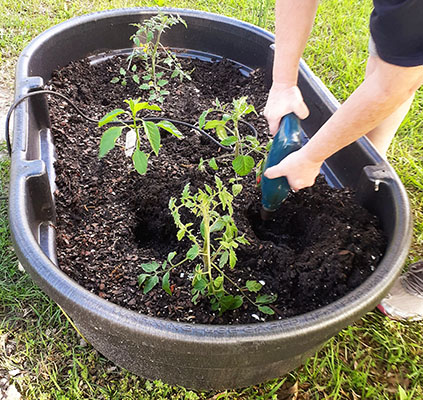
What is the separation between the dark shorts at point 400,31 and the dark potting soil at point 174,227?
1.89ft

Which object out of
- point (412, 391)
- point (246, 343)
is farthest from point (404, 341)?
point (246, 343)

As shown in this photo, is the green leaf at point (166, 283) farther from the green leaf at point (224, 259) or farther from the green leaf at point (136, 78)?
the green leaf at point (136, 78)

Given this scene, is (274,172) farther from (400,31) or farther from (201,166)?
(400,31)

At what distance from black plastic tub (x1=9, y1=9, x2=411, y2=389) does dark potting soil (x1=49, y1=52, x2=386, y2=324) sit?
0.28 ft

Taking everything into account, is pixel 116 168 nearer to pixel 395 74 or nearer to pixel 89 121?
pixel 89 121

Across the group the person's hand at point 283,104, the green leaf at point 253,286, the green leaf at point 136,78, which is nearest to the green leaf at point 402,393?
the green leaf at point 253,286

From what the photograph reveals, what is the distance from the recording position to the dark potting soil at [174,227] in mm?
1220

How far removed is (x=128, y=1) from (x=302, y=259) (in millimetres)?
2354

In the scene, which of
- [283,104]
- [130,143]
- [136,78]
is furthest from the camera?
[136,78]

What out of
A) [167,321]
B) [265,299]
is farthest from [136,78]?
[167,321]

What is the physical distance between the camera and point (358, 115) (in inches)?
38.4

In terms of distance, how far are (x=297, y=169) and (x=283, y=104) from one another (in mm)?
270

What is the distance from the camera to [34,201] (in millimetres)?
1286

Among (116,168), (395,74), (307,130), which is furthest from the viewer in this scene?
(307,130)
